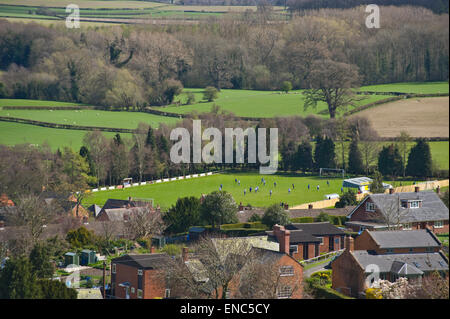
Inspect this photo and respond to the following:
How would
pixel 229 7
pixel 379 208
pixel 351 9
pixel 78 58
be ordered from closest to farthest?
pixel 379 208, pixel 78 58, pixel 351 9, pixel 229 7

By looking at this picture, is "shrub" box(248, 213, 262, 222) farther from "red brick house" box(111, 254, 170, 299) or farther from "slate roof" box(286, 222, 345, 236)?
"red brick house" box(111, 254, 170, 299)

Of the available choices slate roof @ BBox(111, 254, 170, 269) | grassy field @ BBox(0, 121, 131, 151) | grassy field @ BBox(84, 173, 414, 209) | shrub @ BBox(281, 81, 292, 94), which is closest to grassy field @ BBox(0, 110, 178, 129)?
grassy field @ BBox(0, 121, 131, 151)

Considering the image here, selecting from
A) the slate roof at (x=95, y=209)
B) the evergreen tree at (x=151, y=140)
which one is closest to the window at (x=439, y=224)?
the slate roof at (x=95, y=209)

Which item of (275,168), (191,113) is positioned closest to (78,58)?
(191,113)

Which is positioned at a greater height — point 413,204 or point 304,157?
point 304,157

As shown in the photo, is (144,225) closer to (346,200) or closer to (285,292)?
(346,200)

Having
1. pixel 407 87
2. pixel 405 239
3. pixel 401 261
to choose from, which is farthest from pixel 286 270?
pixel 407 87

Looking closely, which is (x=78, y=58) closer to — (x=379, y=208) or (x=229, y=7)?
(x=229, y=7)

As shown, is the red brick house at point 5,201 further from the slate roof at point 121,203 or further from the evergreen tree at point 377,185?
the evergreen tree at point 377,185
